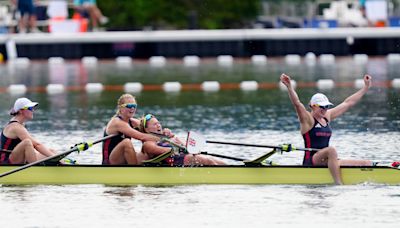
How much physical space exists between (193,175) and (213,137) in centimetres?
663

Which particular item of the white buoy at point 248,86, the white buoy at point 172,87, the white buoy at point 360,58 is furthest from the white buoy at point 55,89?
the white buoy at point 360,58

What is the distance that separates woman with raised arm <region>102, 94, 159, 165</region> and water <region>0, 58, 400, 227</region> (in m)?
0.50

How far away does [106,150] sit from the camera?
1992 centimetres

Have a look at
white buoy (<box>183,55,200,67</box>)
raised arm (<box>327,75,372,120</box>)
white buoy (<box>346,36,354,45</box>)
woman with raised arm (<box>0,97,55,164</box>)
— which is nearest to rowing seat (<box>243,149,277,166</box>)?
raised arm (<box>327,75,372,120</box>)

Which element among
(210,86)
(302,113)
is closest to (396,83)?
(210,86)

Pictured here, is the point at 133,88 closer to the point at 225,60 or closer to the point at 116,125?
the point at 225,60

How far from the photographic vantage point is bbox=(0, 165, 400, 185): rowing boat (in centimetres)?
1905

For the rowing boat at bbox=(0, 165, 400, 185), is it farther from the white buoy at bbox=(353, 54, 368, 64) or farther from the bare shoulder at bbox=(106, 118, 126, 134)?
the white buoy at bbox=(353, 54, 368, 64)

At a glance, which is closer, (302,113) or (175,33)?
(302,113)

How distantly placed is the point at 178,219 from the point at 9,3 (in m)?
38.2

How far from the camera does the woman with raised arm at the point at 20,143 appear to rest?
19.7 metres

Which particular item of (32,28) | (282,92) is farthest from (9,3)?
(282,92)

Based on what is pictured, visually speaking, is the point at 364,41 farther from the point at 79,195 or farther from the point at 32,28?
the point at 79,195

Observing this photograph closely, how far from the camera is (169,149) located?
63.9 feet
